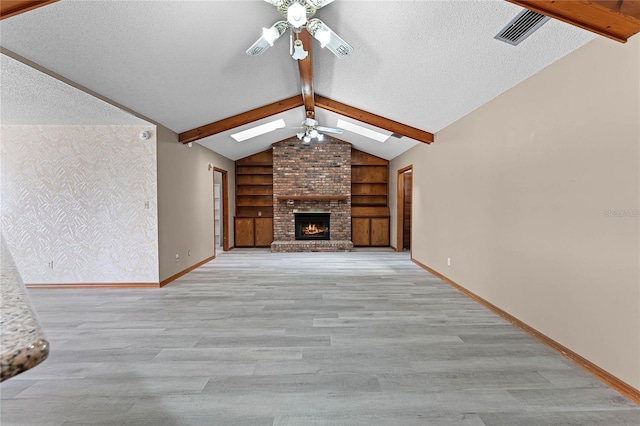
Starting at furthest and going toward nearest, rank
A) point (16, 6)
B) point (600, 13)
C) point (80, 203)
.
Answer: point (80, 203)
point (16, 6)
point (600, 13)

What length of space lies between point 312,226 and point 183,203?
3800 mm

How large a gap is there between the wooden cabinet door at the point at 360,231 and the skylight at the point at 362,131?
2.44m

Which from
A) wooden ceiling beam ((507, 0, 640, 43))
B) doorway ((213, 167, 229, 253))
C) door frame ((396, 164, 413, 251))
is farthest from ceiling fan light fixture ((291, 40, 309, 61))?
doorway ((213, 167, 229, 253))

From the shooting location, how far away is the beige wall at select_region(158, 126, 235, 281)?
177 inches

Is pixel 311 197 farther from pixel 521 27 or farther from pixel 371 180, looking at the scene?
pixel 521 27

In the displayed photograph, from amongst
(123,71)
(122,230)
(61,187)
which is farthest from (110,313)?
(123,71)

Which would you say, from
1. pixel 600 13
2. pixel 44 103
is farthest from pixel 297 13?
pixel 44 103

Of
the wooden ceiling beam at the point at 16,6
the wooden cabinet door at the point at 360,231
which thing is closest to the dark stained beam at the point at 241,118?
the wooden ceiling beam at the point at 16,6

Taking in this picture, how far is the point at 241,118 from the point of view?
16.6 feet

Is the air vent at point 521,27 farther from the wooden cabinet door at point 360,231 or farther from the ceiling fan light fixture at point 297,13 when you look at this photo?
the wooden cabinet door at point 360,231

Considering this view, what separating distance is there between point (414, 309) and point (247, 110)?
3.98 metres

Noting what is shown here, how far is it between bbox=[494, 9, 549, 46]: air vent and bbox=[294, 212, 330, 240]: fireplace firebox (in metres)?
6.06

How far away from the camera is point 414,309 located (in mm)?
3348

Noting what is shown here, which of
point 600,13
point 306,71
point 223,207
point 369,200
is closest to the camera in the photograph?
point 600,13
